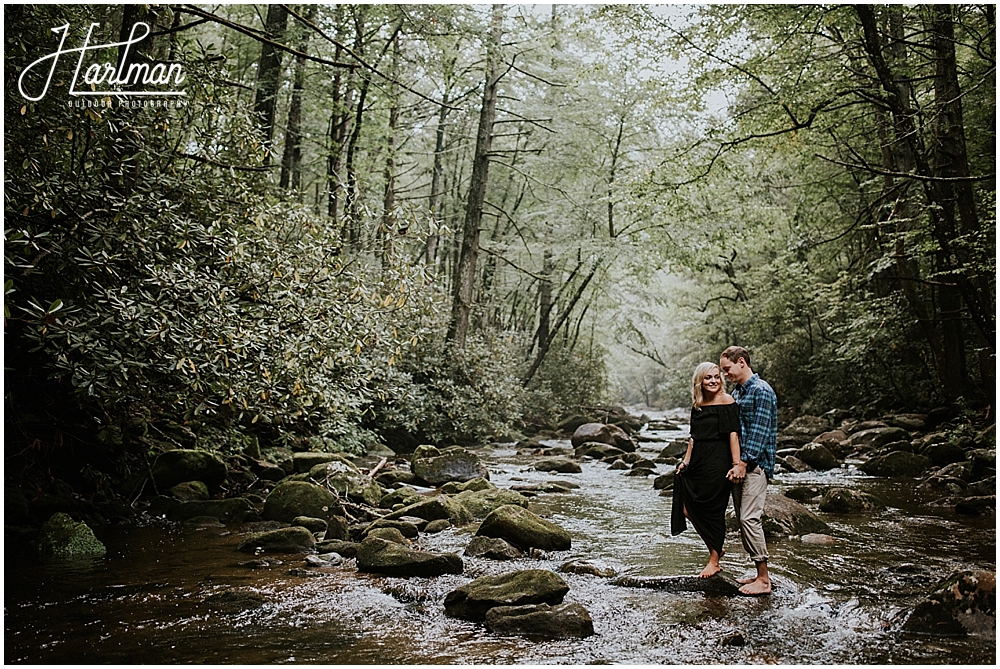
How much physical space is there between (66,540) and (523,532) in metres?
4.23

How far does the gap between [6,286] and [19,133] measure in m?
1.79

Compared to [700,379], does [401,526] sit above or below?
below

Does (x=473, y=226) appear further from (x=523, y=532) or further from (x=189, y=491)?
(x=523, y=532)

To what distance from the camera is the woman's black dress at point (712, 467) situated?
585cm

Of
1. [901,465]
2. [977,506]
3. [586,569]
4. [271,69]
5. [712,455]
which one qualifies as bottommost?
[586,569]

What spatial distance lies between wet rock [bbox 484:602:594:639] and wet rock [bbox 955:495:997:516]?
6.02 m

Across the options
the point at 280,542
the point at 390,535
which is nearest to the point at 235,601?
the point at 280,542

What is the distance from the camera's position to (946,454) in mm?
11977

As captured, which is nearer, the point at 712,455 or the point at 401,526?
the point at 712,455

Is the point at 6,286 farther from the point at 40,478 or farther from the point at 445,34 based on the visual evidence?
the point at 445,34

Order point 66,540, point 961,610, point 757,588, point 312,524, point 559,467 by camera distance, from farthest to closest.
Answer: point 559,467
point 312,524
point 66,540
point 757,588
point 961,610

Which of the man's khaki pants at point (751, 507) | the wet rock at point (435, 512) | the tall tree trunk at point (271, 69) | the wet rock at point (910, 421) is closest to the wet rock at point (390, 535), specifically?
the wet rock at point (435, 512)
